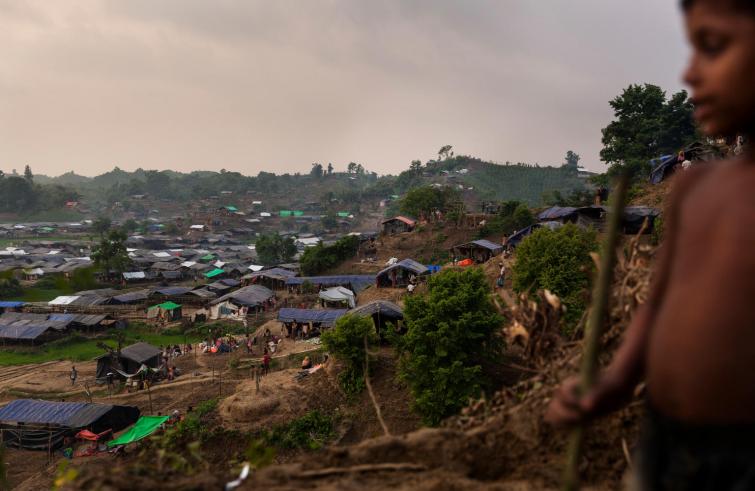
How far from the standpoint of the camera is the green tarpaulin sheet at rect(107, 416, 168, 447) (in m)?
14.7

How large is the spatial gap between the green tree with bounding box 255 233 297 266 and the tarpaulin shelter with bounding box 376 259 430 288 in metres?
25.9

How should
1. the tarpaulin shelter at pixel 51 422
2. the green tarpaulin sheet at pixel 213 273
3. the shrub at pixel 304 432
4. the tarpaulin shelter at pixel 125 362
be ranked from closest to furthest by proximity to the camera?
the shrub at pixel 304 432
the tarpaulin shelter at pixel 51 422
the tarpaulin shelter at pixel 125 362
the green tarpaulin sheet at pixel 213 273

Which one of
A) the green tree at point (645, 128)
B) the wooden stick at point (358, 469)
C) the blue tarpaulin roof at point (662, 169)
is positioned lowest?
the wooden stick at point (358, 469)

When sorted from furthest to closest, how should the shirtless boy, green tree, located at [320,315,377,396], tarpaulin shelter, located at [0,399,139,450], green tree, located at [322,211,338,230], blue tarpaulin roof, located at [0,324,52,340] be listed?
green tree, located at [322,211,338,230]
blue tarpaulin roof, located at [0,324,52,340]
green tree, located at [320,315,377,396]
tarpaulin shelter, located at [0,399,139,450]
the shirtless boy

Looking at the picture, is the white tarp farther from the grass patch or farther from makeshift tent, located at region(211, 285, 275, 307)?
makeshift tent, located at region(211, 285, 275, 307)

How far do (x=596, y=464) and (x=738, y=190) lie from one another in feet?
11.4

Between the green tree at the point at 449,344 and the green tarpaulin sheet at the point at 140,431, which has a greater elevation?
Result: the green tree at the point at 449,344

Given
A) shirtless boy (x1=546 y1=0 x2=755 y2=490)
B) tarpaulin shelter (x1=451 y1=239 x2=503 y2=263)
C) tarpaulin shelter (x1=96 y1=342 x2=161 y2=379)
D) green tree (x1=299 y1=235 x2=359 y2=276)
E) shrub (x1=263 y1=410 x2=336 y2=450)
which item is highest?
shirtless boy (x1=546 y1=0 x2=755 y2=490)

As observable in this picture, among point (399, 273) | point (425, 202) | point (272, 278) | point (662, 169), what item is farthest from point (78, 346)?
point (662, 169)

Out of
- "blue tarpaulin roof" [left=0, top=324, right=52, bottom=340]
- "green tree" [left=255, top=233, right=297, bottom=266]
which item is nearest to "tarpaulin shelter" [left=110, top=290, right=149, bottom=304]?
"blue tarpaulin roof" [left=0, top=324, right=52, bottom=340]

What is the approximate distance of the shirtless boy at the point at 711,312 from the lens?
66.8 inches

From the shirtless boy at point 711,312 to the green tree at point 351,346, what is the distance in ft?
48.0

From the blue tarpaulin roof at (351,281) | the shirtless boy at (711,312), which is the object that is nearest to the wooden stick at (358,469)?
the shirtless boy at (711,312)

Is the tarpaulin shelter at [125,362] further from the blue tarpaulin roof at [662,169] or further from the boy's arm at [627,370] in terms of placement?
the blue tarpaulin roof at [662,169]
